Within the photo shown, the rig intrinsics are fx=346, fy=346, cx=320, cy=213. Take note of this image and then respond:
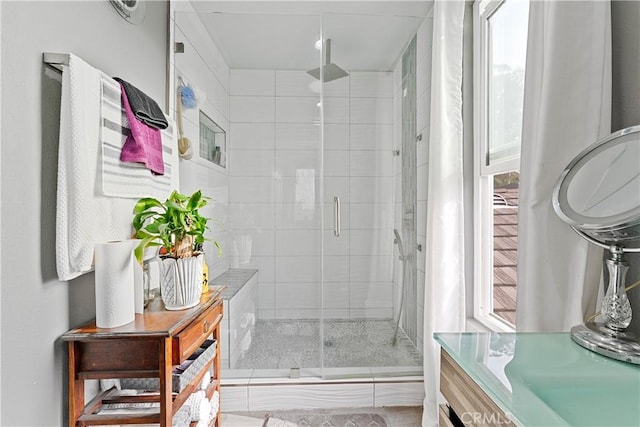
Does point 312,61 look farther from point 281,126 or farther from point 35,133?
point 35,133

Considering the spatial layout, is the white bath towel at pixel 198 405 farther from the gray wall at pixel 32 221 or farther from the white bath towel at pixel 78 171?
the white bath towel at pixel 78 171

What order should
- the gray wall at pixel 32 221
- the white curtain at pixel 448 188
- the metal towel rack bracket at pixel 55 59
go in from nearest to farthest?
1. the gray wall at pixel 32 221
2. the metal towel rack bracket at pixel 55 59
3. the white curtain at pixel 448 188

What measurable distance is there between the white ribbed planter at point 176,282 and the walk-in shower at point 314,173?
101 cm

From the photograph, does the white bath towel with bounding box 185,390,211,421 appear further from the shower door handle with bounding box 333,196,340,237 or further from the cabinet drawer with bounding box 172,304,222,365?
the shower door handle with bounding box 333,196,340,237

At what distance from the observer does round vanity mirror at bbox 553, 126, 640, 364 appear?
30.8 inches

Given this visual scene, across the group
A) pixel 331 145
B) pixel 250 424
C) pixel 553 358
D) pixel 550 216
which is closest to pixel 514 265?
pixel 550 216

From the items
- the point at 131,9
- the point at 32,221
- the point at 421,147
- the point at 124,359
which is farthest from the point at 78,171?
the point at 421,147

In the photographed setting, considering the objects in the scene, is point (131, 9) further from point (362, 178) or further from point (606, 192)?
point (606, 192)

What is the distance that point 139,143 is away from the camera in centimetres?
140

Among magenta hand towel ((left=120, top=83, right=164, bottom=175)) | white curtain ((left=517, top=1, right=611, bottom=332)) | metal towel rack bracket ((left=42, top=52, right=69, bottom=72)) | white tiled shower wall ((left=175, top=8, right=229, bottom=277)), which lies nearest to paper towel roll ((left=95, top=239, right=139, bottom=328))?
magenta hand towel ((left=120, top=83, right=164, bottom=175))

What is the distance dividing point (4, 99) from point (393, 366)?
2.30m

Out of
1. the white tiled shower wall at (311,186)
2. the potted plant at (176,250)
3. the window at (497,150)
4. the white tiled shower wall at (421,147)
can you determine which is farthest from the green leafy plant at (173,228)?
the window at (497,150)

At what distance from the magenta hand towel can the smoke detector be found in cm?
45

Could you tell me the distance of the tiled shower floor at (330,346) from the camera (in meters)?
2.29
